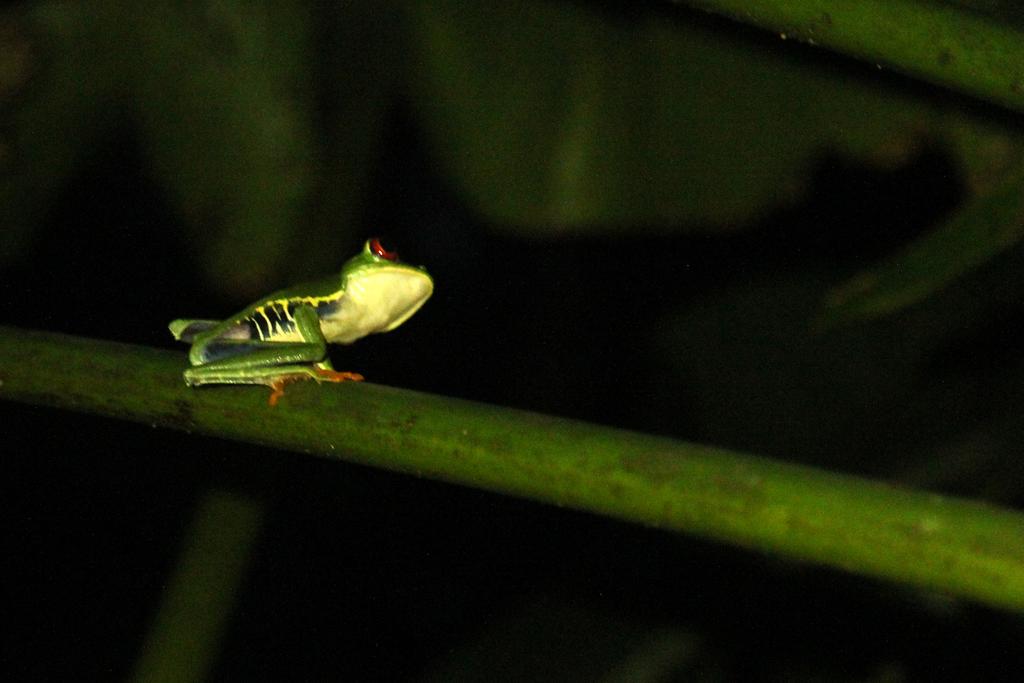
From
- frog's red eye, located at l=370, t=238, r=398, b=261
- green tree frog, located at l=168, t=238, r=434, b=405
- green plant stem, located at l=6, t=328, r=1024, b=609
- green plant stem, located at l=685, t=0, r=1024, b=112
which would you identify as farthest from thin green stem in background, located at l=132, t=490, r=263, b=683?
green plant stem, located at l=685, t=0, r=1024, b=112

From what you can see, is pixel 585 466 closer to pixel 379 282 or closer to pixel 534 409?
pixel 379 282

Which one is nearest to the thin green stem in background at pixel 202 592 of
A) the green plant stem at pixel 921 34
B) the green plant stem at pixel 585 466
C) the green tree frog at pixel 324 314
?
the green tree frog at pixel 324 314

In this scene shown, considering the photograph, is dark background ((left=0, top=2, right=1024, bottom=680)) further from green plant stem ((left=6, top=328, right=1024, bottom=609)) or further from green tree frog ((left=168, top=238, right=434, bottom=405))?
green plant stem ((left=6, top=328, right=1024, bottom=609))

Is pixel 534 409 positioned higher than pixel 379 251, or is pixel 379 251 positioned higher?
pixel 379 251

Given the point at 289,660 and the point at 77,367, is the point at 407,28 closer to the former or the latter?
the point at 77,367

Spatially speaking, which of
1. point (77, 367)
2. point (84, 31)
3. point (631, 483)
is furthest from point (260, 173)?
point (631, 483)

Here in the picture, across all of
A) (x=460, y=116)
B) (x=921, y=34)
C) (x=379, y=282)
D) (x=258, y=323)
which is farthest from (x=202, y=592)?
(x=921, y=34)

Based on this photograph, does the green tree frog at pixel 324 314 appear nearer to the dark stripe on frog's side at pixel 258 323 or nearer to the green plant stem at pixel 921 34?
the dark stripe on frog's side at pixel 258 323
